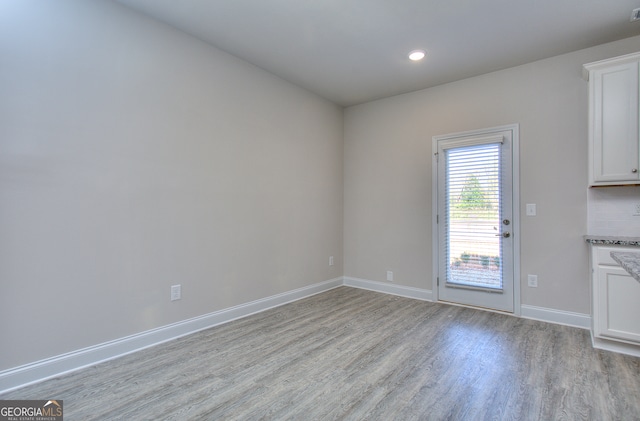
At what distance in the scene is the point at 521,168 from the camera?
348 centimetres

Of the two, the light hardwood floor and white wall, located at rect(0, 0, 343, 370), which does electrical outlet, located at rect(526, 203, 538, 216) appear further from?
white wall, located at rect(0, 0, 343, 370)

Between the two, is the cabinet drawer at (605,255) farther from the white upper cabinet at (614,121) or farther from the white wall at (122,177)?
the white wall at (122,177)

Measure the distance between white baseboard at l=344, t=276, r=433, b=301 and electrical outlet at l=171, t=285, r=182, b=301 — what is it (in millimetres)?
2661

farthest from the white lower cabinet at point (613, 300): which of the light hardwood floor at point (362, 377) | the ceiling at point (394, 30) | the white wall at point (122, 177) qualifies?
the white wall at point (122, 177)

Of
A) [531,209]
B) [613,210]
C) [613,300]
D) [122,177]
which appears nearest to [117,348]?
[122,177]

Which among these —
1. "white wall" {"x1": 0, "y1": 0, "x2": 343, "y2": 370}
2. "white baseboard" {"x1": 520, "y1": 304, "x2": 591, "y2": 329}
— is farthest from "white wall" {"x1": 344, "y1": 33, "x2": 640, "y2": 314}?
"white wall" {"x1": 0, "y1": 0, "x2": 343, "y2": 370}

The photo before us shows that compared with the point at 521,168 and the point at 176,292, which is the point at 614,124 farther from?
the point at 176,292

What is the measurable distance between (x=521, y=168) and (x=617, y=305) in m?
1.54

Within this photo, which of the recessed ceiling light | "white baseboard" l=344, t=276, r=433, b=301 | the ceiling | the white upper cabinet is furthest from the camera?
"white baseboard" l=344, t=276, r=433, b=301

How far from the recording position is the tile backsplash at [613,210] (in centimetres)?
291

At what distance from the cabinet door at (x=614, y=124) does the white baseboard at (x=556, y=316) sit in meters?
1.34

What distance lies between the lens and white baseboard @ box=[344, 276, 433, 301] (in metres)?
4.15

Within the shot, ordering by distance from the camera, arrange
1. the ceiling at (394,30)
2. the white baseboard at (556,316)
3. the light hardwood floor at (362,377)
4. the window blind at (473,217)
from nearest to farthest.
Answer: the light hardwood floor at (362,377) < the ceiling at (394,30) < the white baseboard at (556,316) < the window blind at (473,217)

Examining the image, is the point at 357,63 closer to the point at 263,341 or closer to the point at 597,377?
the point at 263,341
